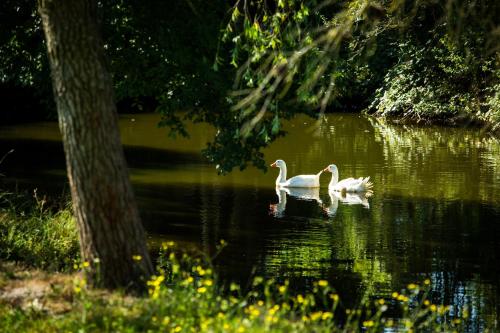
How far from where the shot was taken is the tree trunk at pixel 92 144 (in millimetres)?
6863

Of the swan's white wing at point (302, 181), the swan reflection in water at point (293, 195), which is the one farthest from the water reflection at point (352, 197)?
the swan's white wing at point (302, 181)

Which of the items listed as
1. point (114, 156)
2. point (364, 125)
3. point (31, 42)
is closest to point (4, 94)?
point (364, 125)

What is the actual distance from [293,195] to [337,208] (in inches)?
59.0

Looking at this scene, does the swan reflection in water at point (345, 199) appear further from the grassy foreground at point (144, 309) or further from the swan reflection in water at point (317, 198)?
the grassy foreground at point (144, 309)

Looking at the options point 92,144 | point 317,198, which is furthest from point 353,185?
point 92,144

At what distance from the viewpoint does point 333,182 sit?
1948cm

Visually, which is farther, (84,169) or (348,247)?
(348,247)

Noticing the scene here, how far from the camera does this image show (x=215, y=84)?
12375mm

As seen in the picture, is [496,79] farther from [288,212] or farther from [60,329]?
[60,329]

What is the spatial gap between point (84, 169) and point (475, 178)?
14330 mm

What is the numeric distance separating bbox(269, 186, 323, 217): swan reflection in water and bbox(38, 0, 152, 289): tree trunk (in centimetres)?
946

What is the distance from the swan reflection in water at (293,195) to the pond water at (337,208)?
0.04m

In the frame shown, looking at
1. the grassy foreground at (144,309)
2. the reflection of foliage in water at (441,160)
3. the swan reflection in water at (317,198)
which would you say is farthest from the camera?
the reflection of foliage in water at (441,160)

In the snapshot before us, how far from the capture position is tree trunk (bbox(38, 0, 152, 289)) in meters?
6.86
